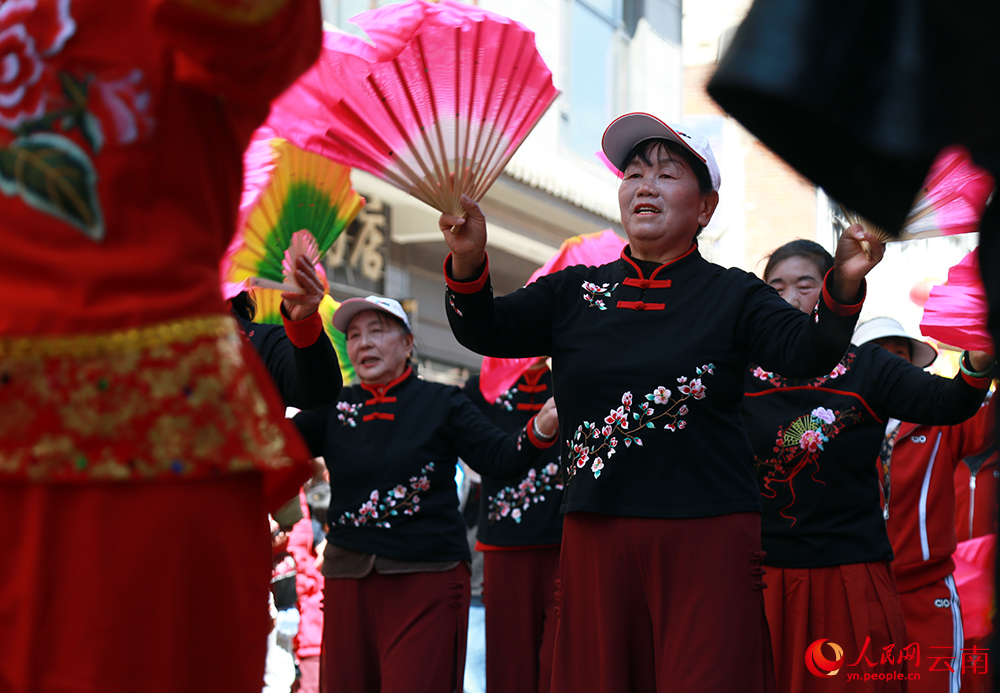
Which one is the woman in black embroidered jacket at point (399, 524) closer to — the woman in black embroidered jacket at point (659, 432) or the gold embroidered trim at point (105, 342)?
the woman in black embroidered jacket at point (659, 432)

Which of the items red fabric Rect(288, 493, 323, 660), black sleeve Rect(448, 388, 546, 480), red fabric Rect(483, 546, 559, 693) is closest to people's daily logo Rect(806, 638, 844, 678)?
black sleeve Rect(448, 388, 546, 480)

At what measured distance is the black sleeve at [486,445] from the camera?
13.0 ft

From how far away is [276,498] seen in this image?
1550 millimetres

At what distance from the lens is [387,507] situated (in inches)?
158

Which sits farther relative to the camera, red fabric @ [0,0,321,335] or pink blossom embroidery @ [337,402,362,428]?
pink blossom embroidery @ [337,402,362,428]

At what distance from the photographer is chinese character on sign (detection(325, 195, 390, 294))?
978cm

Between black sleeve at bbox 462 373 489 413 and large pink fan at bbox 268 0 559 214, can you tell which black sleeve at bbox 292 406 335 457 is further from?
large pink fan at bbox 268 0 559 214

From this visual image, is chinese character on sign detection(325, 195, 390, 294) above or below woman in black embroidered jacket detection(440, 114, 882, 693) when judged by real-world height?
above

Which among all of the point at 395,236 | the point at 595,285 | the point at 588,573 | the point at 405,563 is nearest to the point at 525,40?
the point at 595,285

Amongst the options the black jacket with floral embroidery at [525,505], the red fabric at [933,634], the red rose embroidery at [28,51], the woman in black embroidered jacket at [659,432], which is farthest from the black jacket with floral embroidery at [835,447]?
the red rose embroidery at [28,51]

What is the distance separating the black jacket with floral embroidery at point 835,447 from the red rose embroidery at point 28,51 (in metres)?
2.56

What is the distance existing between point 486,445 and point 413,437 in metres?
0.27

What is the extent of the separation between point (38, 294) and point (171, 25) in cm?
37

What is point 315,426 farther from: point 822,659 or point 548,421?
point 822,659
